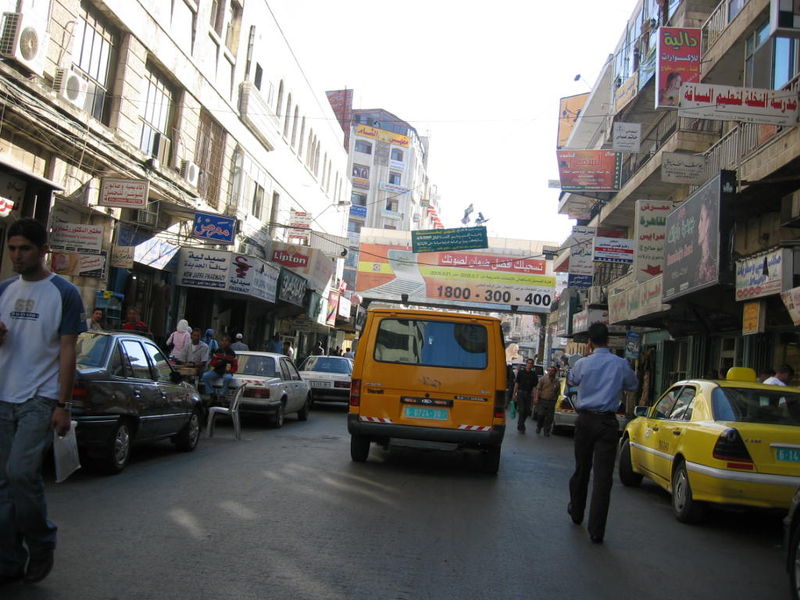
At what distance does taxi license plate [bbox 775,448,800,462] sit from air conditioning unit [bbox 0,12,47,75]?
38.6 feet

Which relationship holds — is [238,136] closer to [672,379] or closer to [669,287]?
[669,287]

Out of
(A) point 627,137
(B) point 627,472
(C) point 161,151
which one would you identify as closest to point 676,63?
(A) point 627,137

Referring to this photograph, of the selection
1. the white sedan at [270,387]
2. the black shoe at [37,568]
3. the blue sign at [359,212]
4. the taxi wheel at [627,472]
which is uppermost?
the blue sign at [359,212]

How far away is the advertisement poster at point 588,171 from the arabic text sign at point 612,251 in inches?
164

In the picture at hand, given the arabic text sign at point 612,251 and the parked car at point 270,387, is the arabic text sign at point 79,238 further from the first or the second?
the arabic text sign at point 612,251

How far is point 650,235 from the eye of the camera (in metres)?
20.9

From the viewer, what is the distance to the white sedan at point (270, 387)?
13711 mm

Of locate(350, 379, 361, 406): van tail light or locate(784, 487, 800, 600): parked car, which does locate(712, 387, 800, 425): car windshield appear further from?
locate(350, 379, 361, 406): van tail light

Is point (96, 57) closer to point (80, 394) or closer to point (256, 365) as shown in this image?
point (256, 365)

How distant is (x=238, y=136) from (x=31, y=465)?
852 inches

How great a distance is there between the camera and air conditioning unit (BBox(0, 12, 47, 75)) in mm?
11570

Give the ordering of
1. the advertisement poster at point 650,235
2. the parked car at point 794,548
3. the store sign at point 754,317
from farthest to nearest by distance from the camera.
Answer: the advertisement poster at point 650,235 < the store sign at point 754,317 < the parked car at point 794,548

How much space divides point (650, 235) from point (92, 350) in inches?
656

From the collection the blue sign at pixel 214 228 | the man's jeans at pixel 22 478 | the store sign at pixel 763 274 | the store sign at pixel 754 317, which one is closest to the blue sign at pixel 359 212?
the blue sign at pixel 214 228
